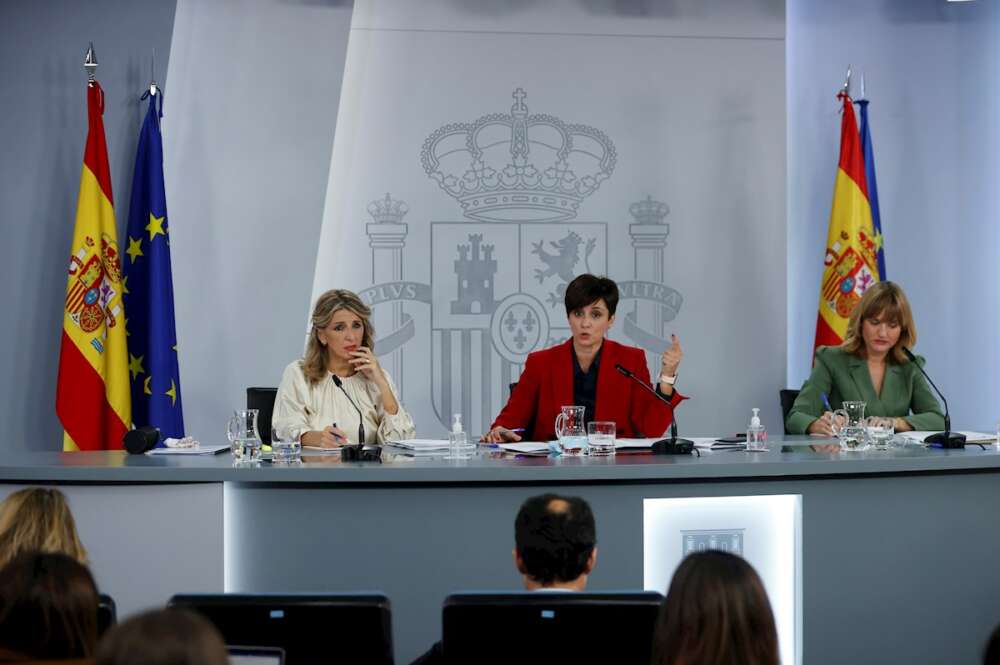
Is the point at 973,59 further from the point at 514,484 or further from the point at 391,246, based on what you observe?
the point at 514,484

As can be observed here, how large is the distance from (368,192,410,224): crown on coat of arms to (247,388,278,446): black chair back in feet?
4.94

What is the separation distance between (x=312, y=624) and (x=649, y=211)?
412cm

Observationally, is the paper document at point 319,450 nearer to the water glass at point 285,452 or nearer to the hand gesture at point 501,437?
the water glass at point 285,452

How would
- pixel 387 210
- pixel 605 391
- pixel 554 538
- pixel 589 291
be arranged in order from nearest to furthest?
pixel 554 538 → pixel 589 291 → pixel 605 391 → pixel 387 210

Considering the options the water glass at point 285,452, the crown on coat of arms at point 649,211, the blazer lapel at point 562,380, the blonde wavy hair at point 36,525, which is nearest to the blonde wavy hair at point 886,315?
the blazer lapel at point 562,380

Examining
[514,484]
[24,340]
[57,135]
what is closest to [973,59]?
[514,484]

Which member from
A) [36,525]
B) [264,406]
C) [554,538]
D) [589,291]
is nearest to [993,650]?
[554,538]

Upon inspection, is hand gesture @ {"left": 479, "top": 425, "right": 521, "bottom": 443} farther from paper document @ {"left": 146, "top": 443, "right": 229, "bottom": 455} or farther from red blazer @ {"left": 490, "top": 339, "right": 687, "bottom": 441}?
paper document @ {"left": 146, "top": 443, "right": 229, "bottom": 455}

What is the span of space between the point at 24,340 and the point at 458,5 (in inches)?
112

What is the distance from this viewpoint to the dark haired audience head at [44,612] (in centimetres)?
147

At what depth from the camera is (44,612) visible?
1.48 m

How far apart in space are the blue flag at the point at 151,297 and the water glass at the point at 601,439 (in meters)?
2.49

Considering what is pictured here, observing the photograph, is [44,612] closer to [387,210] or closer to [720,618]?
[720,618]

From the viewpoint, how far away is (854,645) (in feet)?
10.6
